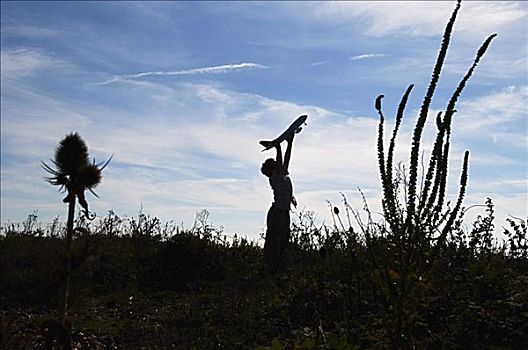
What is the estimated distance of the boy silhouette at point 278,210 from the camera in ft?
38.2

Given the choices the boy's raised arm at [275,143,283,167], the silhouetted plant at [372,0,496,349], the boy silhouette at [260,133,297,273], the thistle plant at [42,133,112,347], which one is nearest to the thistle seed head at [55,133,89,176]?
the thistle plant at [42,133,112,347]

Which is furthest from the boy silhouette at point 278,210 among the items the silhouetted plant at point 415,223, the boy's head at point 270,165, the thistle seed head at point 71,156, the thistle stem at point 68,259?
the thistle stem at point 68,259

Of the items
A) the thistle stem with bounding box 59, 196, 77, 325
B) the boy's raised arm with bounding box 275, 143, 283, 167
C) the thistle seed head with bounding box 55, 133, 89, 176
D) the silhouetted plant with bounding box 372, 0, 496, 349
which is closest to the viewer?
the thistle stem with bounding box 59, 196, 77, 325

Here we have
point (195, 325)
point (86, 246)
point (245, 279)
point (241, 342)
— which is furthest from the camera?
point (245, 279)

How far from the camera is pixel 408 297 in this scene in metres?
4.47

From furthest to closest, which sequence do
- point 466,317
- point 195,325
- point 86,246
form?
point 195,325
point 466,317
point 86,246

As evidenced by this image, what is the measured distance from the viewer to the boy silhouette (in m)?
11.7

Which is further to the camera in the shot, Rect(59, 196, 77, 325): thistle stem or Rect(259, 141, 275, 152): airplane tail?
Rect(259, 141, 275, 152): airplane tail

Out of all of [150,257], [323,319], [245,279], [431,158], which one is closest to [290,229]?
[245,279]

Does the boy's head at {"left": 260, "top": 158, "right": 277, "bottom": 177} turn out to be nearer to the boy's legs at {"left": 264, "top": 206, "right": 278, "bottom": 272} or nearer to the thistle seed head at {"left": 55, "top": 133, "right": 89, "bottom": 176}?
the boy's legs at {"left": 264, "top": 206, "right": 278, "bottom": 272}

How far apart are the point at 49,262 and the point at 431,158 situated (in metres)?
8.39

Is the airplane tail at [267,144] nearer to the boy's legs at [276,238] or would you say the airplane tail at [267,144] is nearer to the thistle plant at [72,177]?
the boy's legs at [276,238]

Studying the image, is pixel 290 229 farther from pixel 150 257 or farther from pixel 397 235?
pixel 397 235

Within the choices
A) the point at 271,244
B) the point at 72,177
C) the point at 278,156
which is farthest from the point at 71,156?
the point at 278,156
